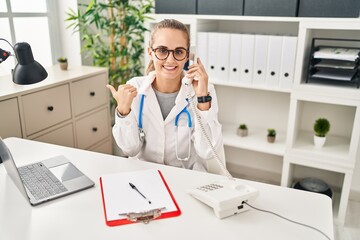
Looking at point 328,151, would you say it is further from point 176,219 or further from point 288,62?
point 176,219

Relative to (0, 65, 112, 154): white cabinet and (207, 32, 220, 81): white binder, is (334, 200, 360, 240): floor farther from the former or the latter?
(0, 65, 112, 154): white cabinet

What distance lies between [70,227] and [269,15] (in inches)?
70.8

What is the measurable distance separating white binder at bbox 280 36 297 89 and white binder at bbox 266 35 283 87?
3 centimetres

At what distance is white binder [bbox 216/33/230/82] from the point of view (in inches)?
95.0

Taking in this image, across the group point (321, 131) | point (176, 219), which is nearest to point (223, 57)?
point (321, 131)

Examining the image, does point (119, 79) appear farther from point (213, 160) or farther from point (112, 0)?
point (213, 160)

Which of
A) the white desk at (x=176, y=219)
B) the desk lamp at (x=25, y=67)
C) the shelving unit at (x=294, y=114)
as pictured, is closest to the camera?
the white desk at (x=176, y=219)

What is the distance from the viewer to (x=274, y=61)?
7.54 ft

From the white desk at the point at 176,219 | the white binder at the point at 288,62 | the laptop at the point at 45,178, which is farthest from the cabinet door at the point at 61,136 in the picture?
the white binder at the point at 288,62

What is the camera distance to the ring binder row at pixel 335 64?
2109 millimetres

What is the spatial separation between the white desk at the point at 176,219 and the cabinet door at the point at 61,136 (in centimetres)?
90

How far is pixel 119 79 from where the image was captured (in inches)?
118

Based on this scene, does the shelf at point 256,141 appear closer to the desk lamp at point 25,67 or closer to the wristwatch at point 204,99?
the wristwatch at point 204,99

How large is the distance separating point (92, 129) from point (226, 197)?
5.78ft
